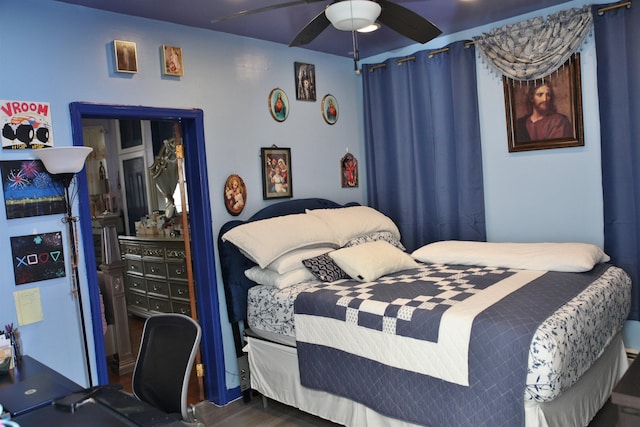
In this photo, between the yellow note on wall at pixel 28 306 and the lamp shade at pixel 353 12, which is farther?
the yellow note on wall at pixel 28 306

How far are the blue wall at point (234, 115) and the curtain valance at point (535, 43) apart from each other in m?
0.12

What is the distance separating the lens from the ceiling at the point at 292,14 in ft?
9.95

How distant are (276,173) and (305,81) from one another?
883 mm

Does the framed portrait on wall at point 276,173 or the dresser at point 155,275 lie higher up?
the framed portrait on wall at point 276,173

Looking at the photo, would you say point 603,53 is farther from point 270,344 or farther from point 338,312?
point 270,344

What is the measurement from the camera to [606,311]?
2.68 m

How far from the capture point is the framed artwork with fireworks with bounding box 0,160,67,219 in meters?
2.64

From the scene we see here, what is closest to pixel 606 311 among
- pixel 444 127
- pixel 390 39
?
pixel 444 127

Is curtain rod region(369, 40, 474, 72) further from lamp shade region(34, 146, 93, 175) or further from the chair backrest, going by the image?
the chair backrest

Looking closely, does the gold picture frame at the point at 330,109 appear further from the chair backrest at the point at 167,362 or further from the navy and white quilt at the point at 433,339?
the chair backrest at the point at 167,362

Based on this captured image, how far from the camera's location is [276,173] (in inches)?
157

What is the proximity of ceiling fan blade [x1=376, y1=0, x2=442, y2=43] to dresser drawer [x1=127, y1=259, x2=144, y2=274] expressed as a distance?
13.0 ft

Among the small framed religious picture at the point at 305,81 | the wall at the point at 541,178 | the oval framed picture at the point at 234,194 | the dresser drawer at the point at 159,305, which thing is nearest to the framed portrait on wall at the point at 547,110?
the wall at the point at 541,178

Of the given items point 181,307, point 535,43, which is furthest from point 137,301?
point 535,43
